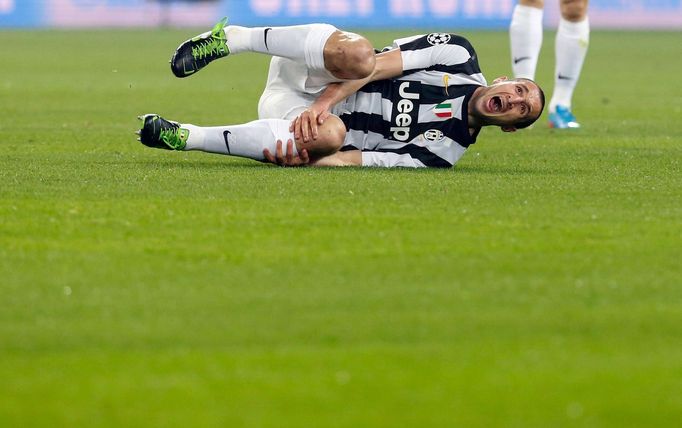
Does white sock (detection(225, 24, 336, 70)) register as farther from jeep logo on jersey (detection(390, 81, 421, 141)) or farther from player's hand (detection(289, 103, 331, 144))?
jeep logo on jersey (detection(390, 81, 421, 141))

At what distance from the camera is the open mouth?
17.8 feet

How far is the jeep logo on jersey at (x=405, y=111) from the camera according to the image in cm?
558

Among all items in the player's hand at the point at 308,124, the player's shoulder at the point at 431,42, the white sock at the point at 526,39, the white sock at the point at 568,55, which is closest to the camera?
the player's hand at the point at 308,124

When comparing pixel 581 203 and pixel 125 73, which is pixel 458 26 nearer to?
pixel 125 73

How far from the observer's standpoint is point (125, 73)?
13258mm

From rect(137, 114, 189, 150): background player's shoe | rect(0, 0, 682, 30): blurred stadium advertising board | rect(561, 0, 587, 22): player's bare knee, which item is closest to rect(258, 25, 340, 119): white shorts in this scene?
rect(137, 114, 189, 150): background player's shoe

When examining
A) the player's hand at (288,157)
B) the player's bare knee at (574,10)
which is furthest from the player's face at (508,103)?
the player's bare knee at (574,10)

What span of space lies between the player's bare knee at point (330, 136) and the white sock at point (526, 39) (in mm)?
2816

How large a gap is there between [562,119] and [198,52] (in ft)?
11.0

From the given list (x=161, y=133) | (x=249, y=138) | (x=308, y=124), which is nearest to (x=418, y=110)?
(x=308, y=124)

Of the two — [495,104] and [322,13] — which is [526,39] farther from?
[322,13]

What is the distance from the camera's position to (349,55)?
17.5ft

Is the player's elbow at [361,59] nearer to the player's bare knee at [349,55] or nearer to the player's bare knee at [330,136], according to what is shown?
the player's bare knee at [349,55]

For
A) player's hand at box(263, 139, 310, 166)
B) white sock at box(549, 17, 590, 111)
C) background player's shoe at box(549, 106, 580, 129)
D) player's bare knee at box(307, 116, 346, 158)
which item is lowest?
background player's shoe at box(549, 106, 580, 129)
